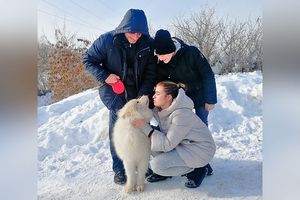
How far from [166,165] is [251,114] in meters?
0.43

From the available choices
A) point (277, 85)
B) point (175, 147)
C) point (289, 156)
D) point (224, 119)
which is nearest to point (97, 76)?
point (175, 147)

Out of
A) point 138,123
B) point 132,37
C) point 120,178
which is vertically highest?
point 132,37

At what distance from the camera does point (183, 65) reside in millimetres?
1566

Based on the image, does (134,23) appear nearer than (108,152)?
Yes

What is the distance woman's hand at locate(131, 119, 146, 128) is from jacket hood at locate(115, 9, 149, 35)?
0.37m

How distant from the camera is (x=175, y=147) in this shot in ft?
5.18

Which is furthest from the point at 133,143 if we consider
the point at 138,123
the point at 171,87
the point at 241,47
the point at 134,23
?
the point at 241,47

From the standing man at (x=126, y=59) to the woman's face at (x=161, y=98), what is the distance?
0.03 metres

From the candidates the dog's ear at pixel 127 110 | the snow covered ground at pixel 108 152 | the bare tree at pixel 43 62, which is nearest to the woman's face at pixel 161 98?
the dog's ear at pixel 127 110

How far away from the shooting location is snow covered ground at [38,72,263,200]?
158 cm

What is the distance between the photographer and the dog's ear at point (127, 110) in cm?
157

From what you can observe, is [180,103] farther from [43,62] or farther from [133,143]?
[43,62]

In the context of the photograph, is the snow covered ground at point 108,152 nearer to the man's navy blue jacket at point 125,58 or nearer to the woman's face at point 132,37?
the man's navy blue jacket at point 125,58

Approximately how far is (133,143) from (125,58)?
14.5 inches
